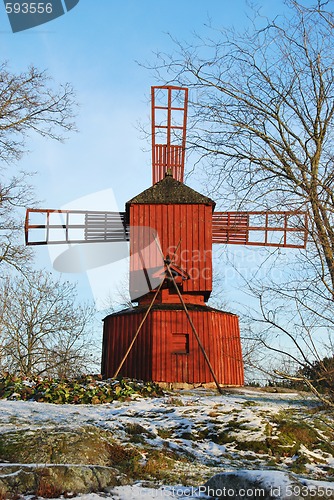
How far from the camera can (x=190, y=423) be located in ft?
41.2

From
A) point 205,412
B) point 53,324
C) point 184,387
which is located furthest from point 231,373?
point 53,324

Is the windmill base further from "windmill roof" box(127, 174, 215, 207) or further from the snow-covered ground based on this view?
"windmill roof" box(127, 174, 215, 207)

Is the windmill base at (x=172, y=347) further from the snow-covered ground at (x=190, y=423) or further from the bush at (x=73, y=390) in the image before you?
the snow-covered ground at (x=190, y=423)

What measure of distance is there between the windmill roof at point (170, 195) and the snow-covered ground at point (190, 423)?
320 inches

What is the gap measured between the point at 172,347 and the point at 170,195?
18.6 ft

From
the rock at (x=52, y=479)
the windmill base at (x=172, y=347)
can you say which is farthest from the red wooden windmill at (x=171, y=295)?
the rock at (x=52, y=479)

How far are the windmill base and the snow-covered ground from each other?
3.62m

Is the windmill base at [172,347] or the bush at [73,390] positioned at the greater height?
the windmill base at [172,347]

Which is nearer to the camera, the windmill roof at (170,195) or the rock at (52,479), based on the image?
the rock at (52,479)

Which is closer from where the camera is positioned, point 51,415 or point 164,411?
point 51,415

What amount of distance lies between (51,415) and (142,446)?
2.86 m

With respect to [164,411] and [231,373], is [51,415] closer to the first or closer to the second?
[164,411]

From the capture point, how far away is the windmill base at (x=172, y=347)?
19.5m

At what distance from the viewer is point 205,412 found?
13.4 meters
